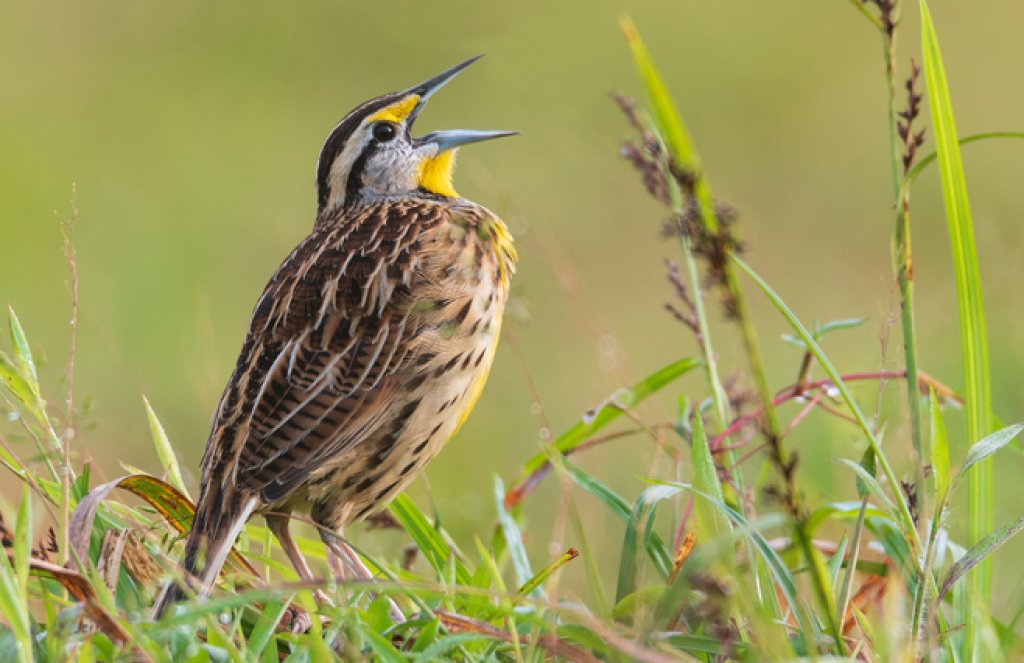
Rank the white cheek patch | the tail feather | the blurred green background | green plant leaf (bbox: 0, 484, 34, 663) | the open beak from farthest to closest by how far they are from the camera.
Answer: the blurred green background → the white cheek patch → the open beak → the tail feather → green plant leaf (bbox: 0, 484, 34, 663)

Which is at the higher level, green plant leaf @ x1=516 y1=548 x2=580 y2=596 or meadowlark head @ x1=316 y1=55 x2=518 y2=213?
meadowlark head @ x1=316 y1=55 x2=518 y2=213

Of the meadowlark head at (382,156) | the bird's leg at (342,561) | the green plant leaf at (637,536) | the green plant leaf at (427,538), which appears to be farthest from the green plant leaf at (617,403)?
the meadowlark head at (382,156)

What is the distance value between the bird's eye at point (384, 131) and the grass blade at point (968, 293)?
5.70ft

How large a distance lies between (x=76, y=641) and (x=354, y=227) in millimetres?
1455

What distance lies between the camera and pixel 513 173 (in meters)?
8.34

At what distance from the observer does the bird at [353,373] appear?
2.96m

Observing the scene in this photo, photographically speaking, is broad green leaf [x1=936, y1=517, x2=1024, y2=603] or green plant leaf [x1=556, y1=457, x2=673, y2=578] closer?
broad green leaf [x1=936, y1=517, x2=1024, y2=603]

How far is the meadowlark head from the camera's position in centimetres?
391

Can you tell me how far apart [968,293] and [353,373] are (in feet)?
3.88

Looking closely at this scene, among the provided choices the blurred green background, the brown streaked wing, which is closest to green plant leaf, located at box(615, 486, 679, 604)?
the brown streaked wing

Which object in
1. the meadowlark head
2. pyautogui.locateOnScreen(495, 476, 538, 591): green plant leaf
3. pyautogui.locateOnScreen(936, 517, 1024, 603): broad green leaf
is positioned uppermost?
the meadowlark head

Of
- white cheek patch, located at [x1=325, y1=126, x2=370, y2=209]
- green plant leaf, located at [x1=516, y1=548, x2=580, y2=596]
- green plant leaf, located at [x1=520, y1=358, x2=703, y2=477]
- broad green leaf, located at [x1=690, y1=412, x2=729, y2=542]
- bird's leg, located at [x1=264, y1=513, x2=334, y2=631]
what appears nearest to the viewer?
broad green leaf, located at [x1=690, y1=412, x2=729, y2=542]

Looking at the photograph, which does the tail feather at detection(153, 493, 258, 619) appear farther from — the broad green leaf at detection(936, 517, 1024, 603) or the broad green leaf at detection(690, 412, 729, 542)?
the broad green leaf at detection(936, 517, 1024, 603)

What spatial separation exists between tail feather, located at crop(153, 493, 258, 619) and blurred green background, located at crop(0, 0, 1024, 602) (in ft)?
3.96
